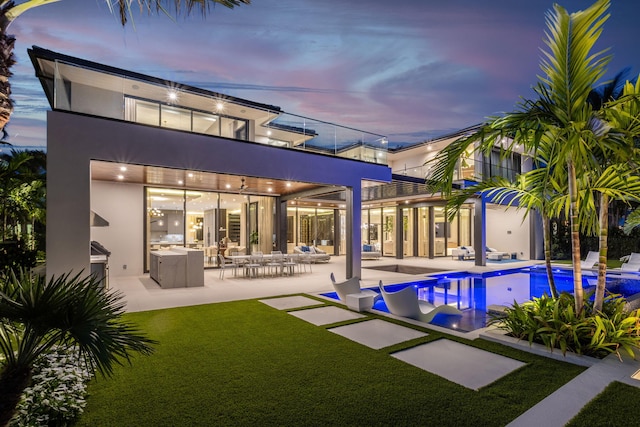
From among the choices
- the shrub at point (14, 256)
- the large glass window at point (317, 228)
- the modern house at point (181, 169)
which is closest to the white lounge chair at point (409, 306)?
the modern house at point (181, 169)

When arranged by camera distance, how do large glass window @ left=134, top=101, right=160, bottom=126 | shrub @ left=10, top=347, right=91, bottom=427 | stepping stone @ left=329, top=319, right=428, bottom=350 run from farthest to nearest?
large glass window @ left=134, top=101, right=160, bottom=126 → stepping stone @ left=329, top=319, right=428, bottom=350 → shrub @ left=10, top=347, right=91, bottom=427

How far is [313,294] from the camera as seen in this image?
8.95m

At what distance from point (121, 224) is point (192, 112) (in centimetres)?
631

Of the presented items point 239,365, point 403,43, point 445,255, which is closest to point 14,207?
point 239,365

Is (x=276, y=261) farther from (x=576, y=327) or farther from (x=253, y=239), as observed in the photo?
(x=576, y=327)

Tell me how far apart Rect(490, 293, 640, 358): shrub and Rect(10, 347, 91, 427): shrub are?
5.40 m

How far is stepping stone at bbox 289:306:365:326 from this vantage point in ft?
21.0

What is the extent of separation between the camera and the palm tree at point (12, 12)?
3299 millimetres

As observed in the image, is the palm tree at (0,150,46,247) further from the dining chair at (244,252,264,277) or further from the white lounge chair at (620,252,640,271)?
the white lounge chair at (620,252,640,271)

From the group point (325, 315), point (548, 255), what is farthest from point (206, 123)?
point (548, 255)

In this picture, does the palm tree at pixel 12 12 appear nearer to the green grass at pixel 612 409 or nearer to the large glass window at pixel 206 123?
the large glass window at pixel 206 123

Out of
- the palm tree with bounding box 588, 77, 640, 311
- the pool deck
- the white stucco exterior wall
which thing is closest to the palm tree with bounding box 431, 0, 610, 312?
the palm tree with bounding box 588, 77, 640, 311

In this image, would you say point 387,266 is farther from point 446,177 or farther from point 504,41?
point 504,41

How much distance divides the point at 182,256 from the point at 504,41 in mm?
32771
